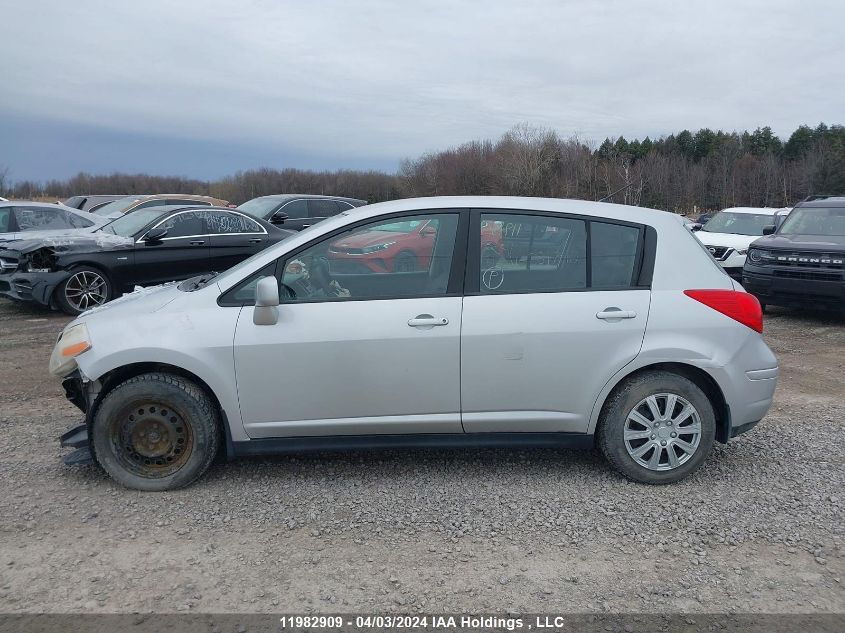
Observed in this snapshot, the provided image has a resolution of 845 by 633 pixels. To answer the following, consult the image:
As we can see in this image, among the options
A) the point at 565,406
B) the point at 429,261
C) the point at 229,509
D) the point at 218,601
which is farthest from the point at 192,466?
the point at 565,406

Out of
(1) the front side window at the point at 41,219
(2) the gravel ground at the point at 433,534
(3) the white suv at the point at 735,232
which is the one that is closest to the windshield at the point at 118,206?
(1) the front side window at the point at 41,219

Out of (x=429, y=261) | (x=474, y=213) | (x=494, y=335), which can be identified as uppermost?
(x=474, y=213)

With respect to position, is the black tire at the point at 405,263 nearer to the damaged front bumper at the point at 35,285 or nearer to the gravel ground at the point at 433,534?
the gravel ground at the point at 433,534

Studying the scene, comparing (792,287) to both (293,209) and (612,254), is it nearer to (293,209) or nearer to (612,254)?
(612,254)

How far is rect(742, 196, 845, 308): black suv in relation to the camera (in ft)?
31.6

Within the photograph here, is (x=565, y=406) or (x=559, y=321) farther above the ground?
(x=559, y=321)

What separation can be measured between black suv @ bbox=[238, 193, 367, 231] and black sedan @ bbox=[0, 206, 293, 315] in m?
3.87

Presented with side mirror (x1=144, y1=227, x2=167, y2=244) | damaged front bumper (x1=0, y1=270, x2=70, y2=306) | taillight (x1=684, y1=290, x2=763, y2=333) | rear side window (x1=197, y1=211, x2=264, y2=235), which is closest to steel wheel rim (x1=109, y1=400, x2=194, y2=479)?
taillight (x1=684, y1=290, x2=763, y2=333)

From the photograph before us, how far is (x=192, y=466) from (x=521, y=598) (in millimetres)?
2135

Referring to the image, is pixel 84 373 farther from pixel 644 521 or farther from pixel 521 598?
pixel 644 521

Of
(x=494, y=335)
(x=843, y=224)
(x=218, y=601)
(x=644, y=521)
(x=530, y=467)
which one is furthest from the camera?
(x=843, y=224)

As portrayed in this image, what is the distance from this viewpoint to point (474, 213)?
4406 mm

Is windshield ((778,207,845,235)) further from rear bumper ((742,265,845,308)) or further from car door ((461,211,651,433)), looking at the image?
car door ((461,211,651,433))

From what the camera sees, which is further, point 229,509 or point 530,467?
point 530,467
